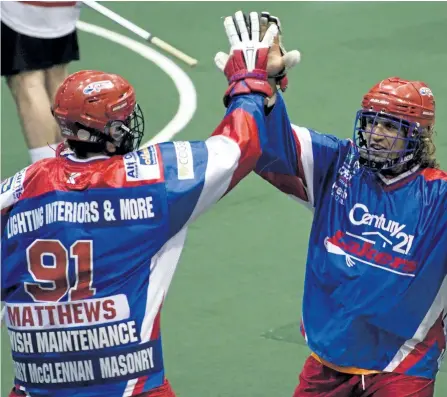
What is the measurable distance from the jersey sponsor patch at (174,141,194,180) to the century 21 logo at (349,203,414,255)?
737 mm

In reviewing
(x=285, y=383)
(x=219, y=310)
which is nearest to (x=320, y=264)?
(x=285, y=383)

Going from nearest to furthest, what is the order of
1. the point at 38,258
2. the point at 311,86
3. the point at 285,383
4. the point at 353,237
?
the point at 38,258
the point at 353,237
the point at 285,383
the point at 311,86

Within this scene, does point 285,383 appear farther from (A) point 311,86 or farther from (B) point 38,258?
(A) point 311,86

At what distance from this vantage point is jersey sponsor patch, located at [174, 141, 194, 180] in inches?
160

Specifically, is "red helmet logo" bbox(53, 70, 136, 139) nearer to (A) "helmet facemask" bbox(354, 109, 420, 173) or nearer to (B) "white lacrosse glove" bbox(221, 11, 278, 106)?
(B) "white lacrosse glove" bbox(221, 11, 278, 106)

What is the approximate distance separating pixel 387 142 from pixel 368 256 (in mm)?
417

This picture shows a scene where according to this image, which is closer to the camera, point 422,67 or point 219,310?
point 219,310

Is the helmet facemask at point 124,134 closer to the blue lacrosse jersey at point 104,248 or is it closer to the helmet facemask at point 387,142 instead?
the blue lacrosse jersey at point 104,248

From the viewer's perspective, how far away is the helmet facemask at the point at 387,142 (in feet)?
14.5


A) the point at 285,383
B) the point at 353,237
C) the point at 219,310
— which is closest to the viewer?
the point at 353,237

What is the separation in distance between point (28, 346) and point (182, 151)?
857mm

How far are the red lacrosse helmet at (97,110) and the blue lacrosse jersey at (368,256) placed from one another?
554 mm

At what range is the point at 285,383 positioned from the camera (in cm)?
593

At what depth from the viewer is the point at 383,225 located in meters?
4.46
